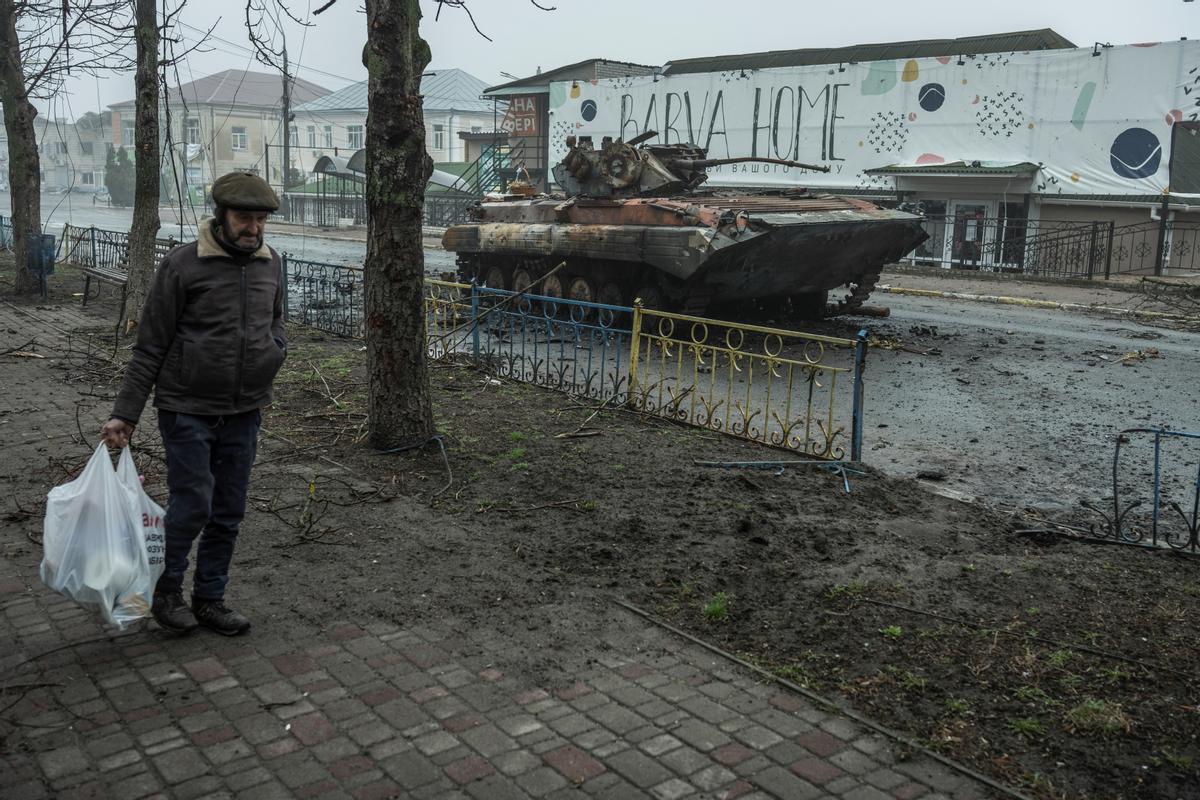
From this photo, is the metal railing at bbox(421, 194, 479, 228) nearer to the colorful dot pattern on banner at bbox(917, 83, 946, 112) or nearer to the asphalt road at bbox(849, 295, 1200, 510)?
the colorful dot pattern on banner at bbox(917, 83, 946, 112)

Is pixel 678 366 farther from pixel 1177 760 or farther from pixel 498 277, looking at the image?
pixel 498 277

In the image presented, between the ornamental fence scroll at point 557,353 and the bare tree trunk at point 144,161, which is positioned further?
the bare tree trunk at point 144,161

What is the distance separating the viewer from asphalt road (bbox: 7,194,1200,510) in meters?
7.57

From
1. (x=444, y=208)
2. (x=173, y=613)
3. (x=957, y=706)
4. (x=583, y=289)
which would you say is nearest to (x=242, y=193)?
(x=173, y=613)

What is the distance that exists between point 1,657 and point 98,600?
1.58ft

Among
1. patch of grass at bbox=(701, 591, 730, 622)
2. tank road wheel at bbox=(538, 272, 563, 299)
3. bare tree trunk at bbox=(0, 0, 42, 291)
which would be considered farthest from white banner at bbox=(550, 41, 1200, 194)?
patch of grass at bbox=(701, 591, 730, 622)

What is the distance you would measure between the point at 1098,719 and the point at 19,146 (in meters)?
18.1

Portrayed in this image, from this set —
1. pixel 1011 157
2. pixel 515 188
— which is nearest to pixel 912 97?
pixel 1011 157

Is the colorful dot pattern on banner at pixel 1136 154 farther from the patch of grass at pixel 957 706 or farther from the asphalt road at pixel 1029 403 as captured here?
the patch of grass at pixel 957 706

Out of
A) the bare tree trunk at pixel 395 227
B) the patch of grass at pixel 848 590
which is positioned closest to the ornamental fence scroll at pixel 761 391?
the patch of grass at pixel 848 590

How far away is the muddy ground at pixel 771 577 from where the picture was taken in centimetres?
378

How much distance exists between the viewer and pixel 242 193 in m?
4.12

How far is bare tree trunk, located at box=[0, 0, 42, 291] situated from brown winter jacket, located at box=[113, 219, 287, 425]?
46.4 ft

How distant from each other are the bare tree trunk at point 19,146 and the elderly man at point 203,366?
14141 millimetres
